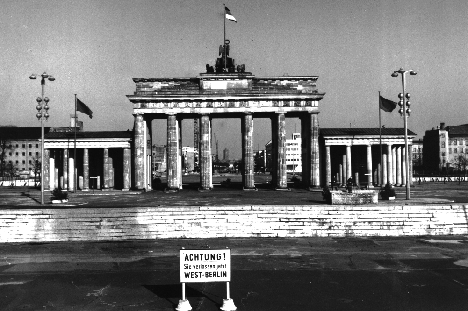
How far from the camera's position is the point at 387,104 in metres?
47.0

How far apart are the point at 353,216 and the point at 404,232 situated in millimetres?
2827

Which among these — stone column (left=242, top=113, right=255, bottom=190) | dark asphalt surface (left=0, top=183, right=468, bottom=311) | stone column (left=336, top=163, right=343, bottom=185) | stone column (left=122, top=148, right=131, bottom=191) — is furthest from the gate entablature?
dark asphalt surface (left=0, top=183, right=468, bottom=311)

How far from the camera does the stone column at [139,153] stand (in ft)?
211

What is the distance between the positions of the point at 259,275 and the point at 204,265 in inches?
172

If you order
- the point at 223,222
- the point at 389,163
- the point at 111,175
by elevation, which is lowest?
the point at 223,222

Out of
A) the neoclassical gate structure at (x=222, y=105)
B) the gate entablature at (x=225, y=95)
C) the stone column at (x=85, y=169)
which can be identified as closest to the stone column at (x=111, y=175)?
the stone column at (x=85, y=169)

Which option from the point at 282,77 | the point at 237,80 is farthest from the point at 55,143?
the point at 282,77

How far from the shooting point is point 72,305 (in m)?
13.4

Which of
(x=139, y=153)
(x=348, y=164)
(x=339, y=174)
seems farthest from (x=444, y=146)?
(x=139, y=153)

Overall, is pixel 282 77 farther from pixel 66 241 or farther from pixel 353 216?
pixel 66 241

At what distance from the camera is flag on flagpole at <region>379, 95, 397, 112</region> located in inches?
1831

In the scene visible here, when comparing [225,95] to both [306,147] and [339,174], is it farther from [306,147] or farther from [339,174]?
[339,174]

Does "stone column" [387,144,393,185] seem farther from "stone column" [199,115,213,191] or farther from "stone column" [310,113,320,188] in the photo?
"stone column" [199,115,213,191]

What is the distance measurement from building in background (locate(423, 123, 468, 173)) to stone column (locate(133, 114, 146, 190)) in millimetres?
112196
